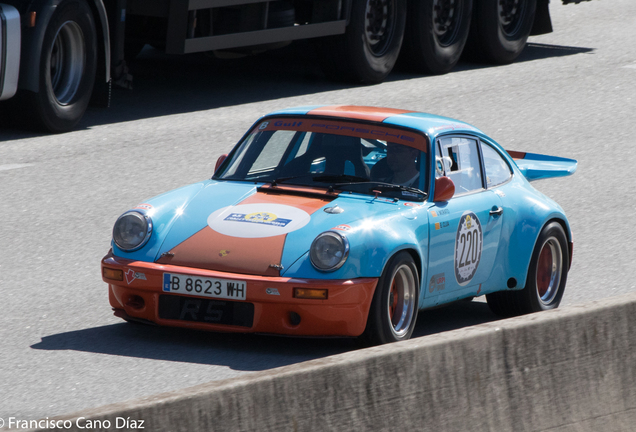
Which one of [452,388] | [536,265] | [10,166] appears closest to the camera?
[452,388]

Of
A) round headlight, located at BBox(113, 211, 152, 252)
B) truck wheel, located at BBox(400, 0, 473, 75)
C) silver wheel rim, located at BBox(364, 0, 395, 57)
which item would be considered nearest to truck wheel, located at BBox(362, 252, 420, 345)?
round headlight, located at BBox(113, 211, 152, 252)

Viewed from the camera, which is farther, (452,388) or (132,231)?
(132,231)

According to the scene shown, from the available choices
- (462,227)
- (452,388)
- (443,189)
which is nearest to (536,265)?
(462,227)

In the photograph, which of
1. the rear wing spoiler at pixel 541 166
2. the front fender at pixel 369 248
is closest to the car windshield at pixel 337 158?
the front fender at pixel 369 248

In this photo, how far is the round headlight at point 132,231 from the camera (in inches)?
230

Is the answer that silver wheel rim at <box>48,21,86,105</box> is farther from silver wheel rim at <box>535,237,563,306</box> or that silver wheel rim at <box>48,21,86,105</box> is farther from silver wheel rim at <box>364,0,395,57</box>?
silver wheel rim at <box>535,237,563,306</box>

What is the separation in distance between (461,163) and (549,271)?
0.96m

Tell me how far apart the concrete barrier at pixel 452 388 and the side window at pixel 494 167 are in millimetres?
1958

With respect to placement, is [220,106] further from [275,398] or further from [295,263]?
[275,398]

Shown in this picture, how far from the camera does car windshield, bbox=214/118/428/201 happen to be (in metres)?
6.29

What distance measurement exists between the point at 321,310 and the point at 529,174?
265 cm

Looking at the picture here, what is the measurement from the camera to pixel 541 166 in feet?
25.4

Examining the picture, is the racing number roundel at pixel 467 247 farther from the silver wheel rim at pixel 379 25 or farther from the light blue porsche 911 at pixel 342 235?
the silver wheel rim at pixel 379 25

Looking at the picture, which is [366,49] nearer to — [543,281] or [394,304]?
[543,281]
